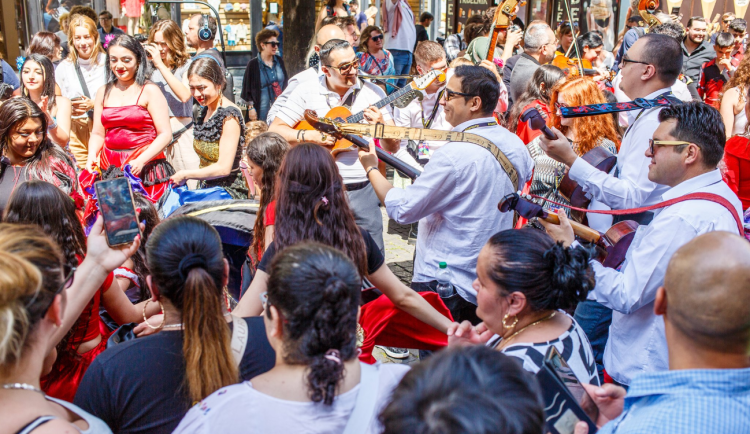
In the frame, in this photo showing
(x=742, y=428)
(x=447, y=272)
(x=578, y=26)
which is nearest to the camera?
(x=742, y=428)

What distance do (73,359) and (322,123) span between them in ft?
7.34

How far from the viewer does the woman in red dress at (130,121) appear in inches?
186

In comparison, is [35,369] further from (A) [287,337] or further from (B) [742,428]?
(B) [742,428]

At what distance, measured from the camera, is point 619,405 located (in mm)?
1742

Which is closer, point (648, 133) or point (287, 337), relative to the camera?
point (287, 337)

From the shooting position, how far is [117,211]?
2.02 meters

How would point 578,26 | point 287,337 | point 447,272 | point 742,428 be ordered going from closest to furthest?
point 742,428, point 287,337, point 447,272, point 578,26

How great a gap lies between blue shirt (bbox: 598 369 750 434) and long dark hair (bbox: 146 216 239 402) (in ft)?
3.60

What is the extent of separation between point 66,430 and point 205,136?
11.6 feet

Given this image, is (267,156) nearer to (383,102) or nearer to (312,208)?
(312,208)

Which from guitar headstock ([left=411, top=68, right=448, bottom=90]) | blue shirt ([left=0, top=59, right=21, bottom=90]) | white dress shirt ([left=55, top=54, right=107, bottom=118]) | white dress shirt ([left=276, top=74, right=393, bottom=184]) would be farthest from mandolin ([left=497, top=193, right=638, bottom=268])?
blue shirt ([left=0, top=59, right=21, bottom=90])

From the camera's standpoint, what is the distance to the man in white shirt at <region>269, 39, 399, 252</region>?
4.39 meters

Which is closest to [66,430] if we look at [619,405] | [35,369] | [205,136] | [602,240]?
[35,369]

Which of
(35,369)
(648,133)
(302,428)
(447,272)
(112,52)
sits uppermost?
(112,52)
